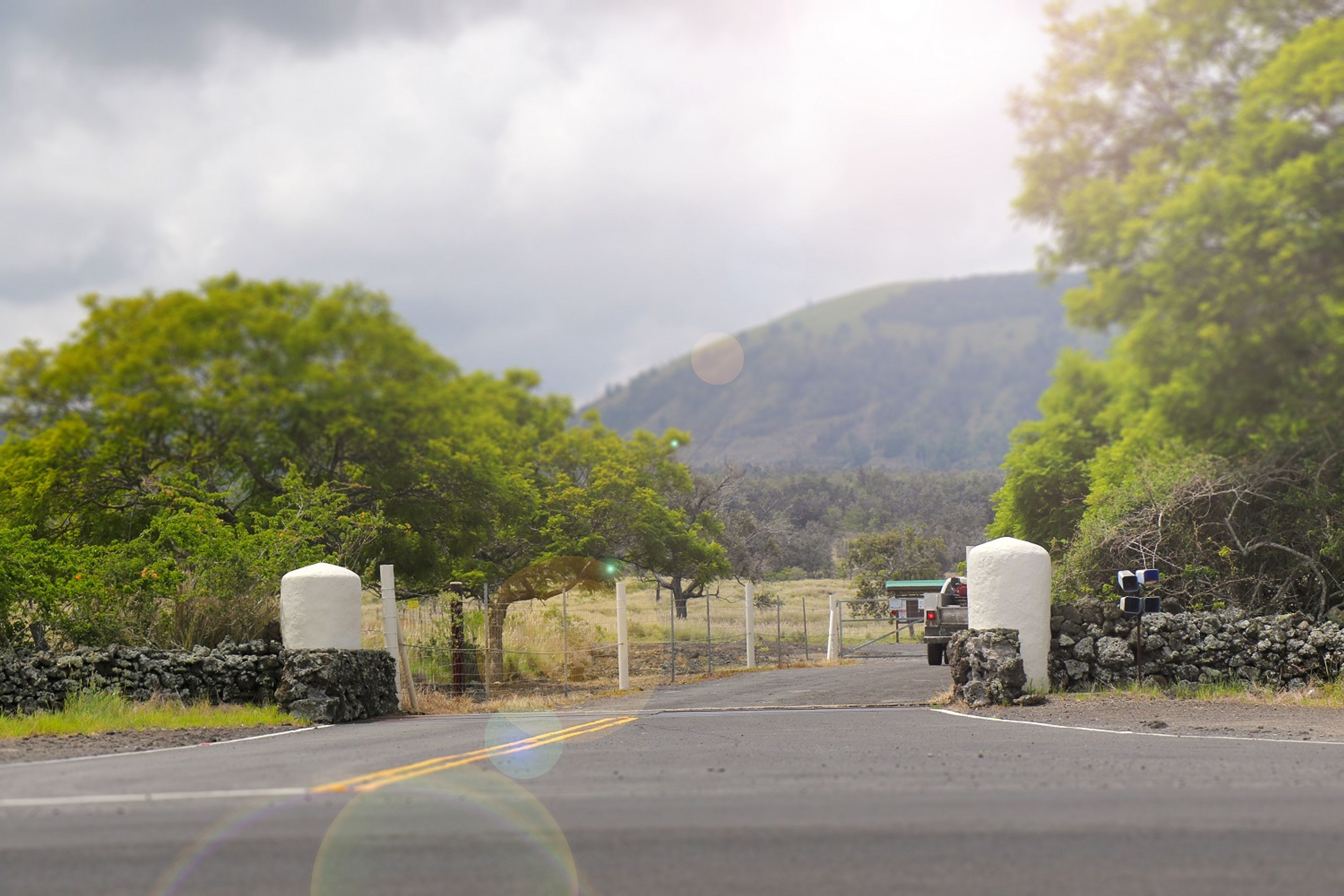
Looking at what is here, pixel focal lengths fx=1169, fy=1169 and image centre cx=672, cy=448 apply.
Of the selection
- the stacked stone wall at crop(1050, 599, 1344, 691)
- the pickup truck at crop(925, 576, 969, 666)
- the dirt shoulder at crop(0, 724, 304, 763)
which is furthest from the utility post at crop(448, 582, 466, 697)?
the stacked stone wall at crop(1050, 599, 1344, 691)

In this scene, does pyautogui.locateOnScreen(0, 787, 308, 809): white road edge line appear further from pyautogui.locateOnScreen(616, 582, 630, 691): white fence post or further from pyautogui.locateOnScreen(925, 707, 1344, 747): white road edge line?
pyautogui.locateOnScreen(616, 582, 630, 691): white fence post

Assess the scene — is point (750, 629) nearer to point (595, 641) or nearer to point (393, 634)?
point (595, 641)

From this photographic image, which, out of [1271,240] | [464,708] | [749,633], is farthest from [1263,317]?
[749,633]

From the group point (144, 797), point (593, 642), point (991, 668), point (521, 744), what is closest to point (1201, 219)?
point (991, 668)

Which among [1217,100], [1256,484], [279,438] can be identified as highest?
[1217,100]

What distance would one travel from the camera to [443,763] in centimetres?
1034

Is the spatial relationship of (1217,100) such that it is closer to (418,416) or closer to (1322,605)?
(1322,605)

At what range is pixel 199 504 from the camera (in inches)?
869

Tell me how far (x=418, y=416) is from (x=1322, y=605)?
19.1m

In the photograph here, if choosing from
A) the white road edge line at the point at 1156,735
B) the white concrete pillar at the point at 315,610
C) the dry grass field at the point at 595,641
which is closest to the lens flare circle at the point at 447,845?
the white road edge line at the point at 1156,735

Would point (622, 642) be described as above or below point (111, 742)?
below

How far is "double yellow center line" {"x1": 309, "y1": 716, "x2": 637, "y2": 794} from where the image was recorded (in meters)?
8.76

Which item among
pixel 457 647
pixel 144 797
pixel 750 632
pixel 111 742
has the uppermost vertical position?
pixel 144 797

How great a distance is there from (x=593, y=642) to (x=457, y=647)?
13993 mm
